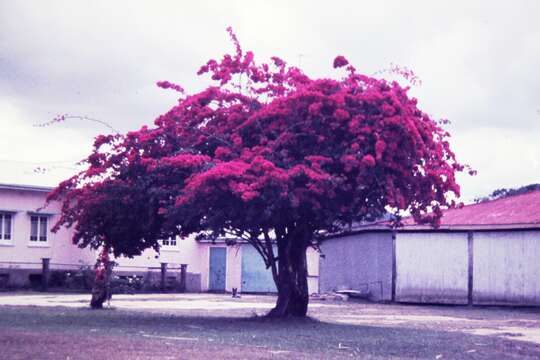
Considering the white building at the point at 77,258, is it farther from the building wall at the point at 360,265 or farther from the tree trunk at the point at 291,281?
the tree trunk at the point at 291,281

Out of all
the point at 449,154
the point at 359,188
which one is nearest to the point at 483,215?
the point at 449,154

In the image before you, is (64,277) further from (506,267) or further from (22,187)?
(506,267)

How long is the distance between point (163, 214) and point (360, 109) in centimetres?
486

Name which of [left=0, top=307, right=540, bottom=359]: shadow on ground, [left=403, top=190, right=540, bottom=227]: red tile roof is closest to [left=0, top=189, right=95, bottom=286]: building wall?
[left=403, top=190, right=540, bottom=227]: red tile roof

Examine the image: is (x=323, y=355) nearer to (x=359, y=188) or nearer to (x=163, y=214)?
(x=359, y=188)

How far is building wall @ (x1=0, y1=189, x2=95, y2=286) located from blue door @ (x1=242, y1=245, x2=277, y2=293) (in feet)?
28.6

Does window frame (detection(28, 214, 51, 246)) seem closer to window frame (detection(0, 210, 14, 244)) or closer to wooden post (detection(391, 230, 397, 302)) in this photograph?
window frame (detection(0, 210, 14, 244))

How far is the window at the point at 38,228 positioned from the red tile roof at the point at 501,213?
17.5m

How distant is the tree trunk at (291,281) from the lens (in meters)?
20.3

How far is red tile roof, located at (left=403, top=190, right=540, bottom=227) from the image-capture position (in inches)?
1230

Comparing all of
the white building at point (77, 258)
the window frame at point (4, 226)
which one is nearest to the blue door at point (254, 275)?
the white building at point (77, 258)

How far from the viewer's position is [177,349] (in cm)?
1252

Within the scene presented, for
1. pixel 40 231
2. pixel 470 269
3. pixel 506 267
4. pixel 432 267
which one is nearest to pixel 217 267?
pixel 40 231

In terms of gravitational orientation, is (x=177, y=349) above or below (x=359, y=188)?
below
